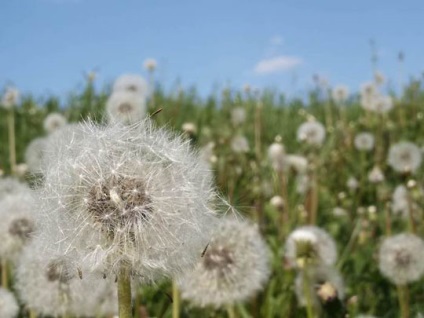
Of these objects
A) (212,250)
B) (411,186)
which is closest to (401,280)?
(411,186)

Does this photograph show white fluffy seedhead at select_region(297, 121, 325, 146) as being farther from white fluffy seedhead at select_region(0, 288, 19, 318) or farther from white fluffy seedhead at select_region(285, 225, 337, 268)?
white fluffy seedhead at select_region(0, 288, 19, 318)

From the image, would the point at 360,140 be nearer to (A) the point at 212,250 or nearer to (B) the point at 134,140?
(A) the point at 212,250

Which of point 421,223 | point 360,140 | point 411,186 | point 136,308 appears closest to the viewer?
point 136,308

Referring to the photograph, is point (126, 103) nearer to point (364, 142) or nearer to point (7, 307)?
point (7, 307)

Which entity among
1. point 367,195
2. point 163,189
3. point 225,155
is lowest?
point 367,195

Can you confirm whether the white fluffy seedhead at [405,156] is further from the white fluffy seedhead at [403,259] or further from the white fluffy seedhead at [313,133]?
the white fluffy seedhead at [403,259]

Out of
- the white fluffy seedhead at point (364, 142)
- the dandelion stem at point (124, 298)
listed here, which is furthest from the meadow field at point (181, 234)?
the white fluffy seedhead at point (364, 142)

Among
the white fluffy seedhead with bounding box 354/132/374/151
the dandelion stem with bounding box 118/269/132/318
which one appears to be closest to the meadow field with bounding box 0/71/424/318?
the dandelion stem with bounding box 118/269/132/318
